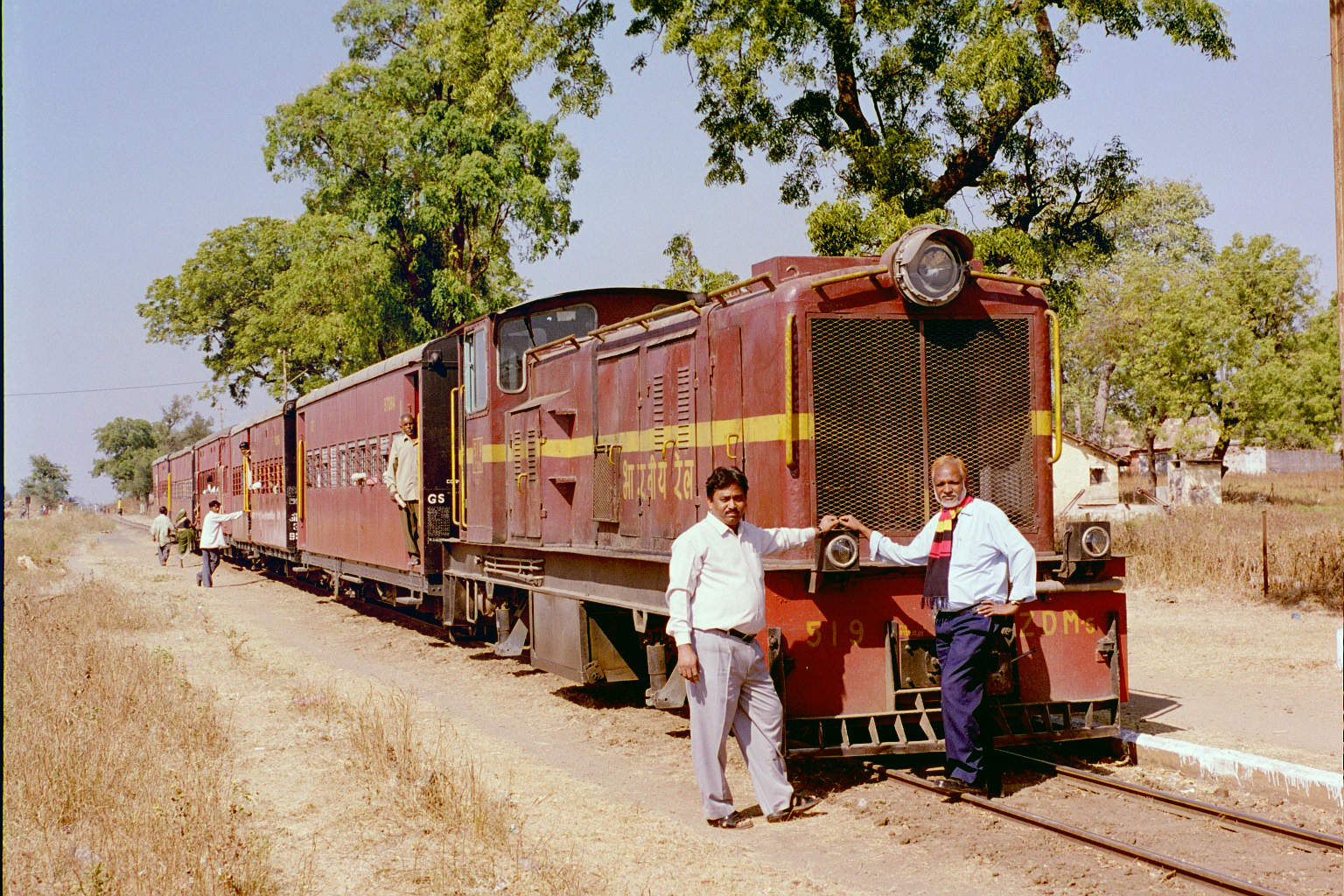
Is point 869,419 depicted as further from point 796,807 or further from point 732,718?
point 796,807

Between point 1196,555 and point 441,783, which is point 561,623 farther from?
point 1196,555

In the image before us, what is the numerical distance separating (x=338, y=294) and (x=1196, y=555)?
22.3 meters

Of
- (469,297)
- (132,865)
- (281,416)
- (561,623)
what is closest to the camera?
(132,865)

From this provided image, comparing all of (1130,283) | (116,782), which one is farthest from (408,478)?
(1130,283)

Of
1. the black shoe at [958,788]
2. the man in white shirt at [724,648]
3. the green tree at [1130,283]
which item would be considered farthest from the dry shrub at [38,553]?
the green tree at [1130,283]

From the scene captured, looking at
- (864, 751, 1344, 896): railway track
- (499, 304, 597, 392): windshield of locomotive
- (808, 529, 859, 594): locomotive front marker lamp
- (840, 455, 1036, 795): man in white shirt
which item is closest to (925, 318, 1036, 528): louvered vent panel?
(840, 455, 1036, 795): man in white shirt

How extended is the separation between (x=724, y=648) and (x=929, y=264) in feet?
9.06

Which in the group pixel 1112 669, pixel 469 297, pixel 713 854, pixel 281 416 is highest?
pixel 469 297

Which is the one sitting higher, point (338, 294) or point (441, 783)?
point (338, 294)

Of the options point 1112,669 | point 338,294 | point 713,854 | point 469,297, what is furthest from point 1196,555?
point 338,294

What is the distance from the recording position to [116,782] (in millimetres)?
6605

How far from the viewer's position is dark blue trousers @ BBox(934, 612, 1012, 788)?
6.52 metres

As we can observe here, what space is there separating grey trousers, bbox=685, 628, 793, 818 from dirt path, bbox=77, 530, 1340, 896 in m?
0.19

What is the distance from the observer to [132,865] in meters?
5.14
